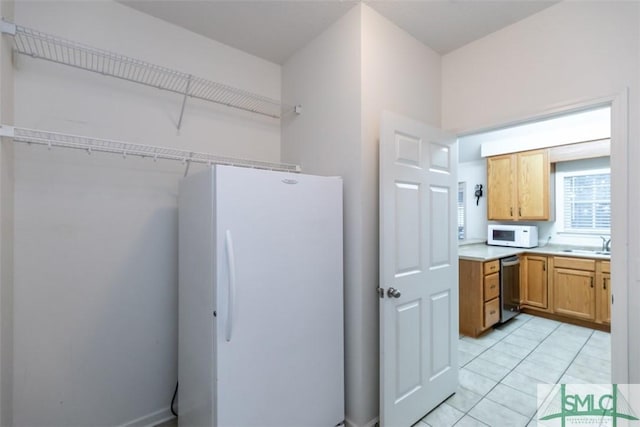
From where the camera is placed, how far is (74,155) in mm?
1596

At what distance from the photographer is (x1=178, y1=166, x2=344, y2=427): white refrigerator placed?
1.29 m

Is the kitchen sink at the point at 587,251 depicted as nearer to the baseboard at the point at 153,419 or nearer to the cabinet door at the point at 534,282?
the cabinet door at the point at 534,282

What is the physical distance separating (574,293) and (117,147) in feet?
15.9

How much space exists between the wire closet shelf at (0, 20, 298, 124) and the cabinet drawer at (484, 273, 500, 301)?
Answer: 110 inches

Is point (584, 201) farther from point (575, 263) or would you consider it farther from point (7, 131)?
point (7, 131)

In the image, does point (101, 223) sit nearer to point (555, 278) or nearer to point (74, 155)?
point (74, 155)

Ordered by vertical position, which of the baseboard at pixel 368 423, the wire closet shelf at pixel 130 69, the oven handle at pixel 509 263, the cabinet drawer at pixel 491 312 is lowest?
the baseboard at pixel 368 423

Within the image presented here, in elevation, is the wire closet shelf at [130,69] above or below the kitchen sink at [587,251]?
above

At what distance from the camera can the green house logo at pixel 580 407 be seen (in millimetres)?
1844

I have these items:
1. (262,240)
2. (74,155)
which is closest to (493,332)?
(262,240)

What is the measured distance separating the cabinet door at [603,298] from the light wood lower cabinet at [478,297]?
1.13 meters

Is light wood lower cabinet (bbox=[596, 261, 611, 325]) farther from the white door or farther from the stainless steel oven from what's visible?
the white door

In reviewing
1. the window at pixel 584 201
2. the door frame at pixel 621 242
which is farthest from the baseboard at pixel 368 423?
the window at pixel 584 201

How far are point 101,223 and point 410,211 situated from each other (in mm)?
1859
